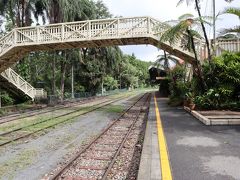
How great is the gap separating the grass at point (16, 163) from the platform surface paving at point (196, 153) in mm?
2759

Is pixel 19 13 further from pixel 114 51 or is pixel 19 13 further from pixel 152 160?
pixel 152 160

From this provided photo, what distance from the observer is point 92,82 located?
50.3 meters

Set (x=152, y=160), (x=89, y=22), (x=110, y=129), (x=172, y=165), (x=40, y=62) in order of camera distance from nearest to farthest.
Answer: (x=172, y=165), (x=152, y=160), (x=110, y=129), (x=89, y=22), (x=40, y=62)

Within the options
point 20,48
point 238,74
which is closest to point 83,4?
point 20,48

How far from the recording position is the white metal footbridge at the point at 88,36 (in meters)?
20.6

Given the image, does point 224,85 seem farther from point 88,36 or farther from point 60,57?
point 60,57

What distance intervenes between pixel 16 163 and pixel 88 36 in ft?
47.6

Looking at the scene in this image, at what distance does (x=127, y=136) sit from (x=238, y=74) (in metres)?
7.16

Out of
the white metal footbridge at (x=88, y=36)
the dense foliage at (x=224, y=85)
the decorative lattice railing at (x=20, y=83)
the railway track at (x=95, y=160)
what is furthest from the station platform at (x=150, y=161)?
the decorative lattice railing at (x=20, y=83)

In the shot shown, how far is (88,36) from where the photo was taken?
71.5 feet

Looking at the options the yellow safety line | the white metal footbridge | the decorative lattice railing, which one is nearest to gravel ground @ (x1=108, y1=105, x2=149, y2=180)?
the yellow safety line

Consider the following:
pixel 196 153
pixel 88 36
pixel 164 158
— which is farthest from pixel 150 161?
pixel 88 36

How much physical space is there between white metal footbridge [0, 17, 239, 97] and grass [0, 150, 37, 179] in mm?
12749

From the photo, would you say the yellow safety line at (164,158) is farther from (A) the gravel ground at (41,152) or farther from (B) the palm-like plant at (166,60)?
(B) the palm-like plant at (166,60)
